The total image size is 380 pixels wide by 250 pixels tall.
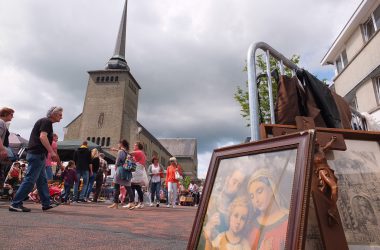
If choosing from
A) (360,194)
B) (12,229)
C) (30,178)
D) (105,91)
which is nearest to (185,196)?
(30,178)

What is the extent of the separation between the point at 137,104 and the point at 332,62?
4328cm

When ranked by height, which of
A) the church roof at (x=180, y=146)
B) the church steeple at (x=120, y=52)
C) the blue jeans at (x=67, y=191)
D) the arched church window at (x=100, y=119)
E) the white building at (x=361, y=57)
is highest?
the church steeple at (x=120, y=52)

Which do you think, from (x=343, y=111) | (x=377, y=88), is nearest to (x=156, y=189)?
(x=343, y=111)

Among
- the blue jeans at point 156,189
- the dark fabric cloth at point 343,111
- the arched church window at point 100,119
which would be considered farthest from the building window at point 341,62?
the arched church window at point 100,119

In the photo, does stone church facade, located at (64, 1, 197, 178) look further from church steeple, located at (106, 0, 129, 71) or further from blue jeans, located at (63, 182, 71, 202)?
blue jeans, located at (63, 182, 71, 202)

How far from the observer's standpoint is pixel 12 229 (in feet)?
9.39

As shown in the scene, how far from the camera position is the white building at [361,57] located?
11.3m

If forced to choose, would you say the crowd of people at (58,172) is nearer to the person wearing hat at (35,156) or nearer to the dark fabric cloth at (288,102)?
the person wearing hat at (35,156)

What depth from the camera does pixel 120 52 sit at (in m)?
54.3

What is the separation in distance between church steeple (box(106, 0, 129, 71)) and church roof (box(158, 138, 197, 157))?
36505mm

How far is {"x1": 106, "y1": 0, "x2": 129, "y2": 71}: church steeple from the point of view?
52.7 meters

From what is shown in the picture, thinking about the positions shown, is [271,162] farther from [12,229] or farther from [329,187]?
[12,229]

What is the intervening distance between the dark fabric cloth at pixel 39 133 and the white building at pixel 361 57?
34.7ft

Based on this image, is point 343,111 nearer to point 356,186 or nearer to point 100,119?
point 356,186
